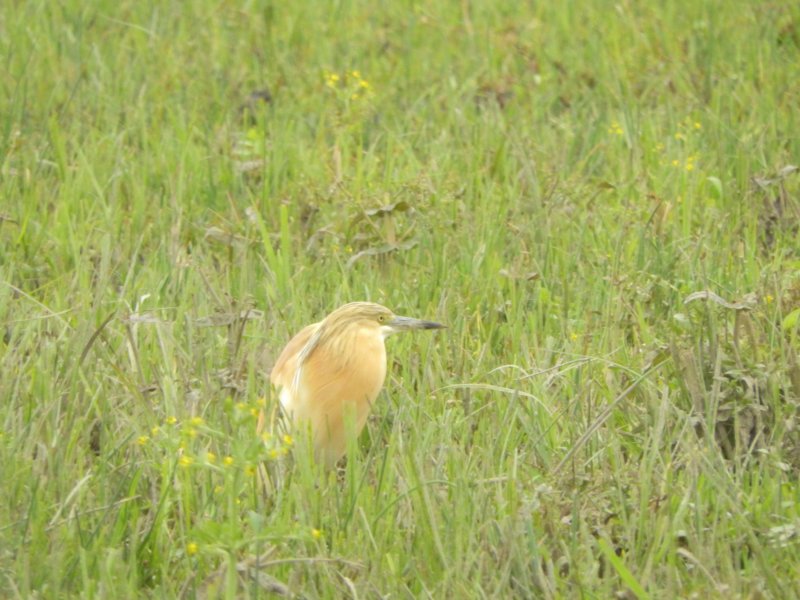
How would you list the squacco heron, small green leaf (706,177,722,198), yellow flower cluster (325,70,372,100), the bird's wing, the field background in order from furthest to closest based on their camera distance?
yellow flower cluster (325,70,372,100)
small green leaf (706,177,722,198)
the bird's wing
the squacco heron
the field background

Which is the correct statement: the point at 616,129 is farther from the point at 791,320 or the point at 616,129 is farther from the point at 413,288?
the point at 791,320

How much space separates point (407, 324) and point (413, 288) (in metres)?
0.98

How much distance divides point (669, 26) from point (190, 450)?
192 inches

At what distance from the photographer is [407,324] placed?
167 inches

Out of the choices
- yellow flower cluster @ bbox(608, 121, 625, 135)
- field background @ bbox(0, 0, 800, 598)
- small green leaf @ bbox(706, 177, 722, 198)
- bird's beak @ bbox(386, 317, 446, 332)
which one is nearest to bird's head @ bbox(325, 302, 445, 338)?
bird's beak @ bbox(386, 317, 446, 332)

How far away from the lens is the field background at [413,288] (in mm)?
3342

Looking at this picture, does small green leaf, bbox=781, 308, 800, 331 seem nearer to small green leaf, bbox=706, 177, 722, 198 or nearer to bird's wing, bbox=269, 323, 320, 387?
bird's wing, bbox=269, 323, 320, 387

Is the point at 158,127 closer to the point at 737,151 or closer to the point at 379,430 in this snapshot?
the point at 737,151

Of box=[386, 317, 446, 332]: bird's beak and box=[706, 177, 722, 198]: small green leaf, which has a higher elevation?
box=[386, 317, 446, 332]: bird's beak

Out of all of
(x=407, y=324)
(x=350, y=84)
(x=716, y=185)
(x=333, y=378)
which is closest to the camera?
(x=333, y=378)

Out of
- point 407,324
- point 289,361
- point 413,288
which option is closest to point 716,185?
point 413,288

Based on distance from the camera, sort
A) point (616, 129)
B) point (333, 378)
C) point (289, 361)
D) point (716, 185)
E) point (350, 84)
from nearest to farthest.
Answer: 1. point (333, 378)
2. point (289, 361)
3. point (716, 185)
4. point (616, 129)
5. point (350, 84)

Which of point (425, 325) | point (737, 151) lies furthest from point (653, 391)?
point (737, 151)

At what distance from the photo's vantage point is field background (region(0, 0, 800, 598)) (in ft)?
11.0
